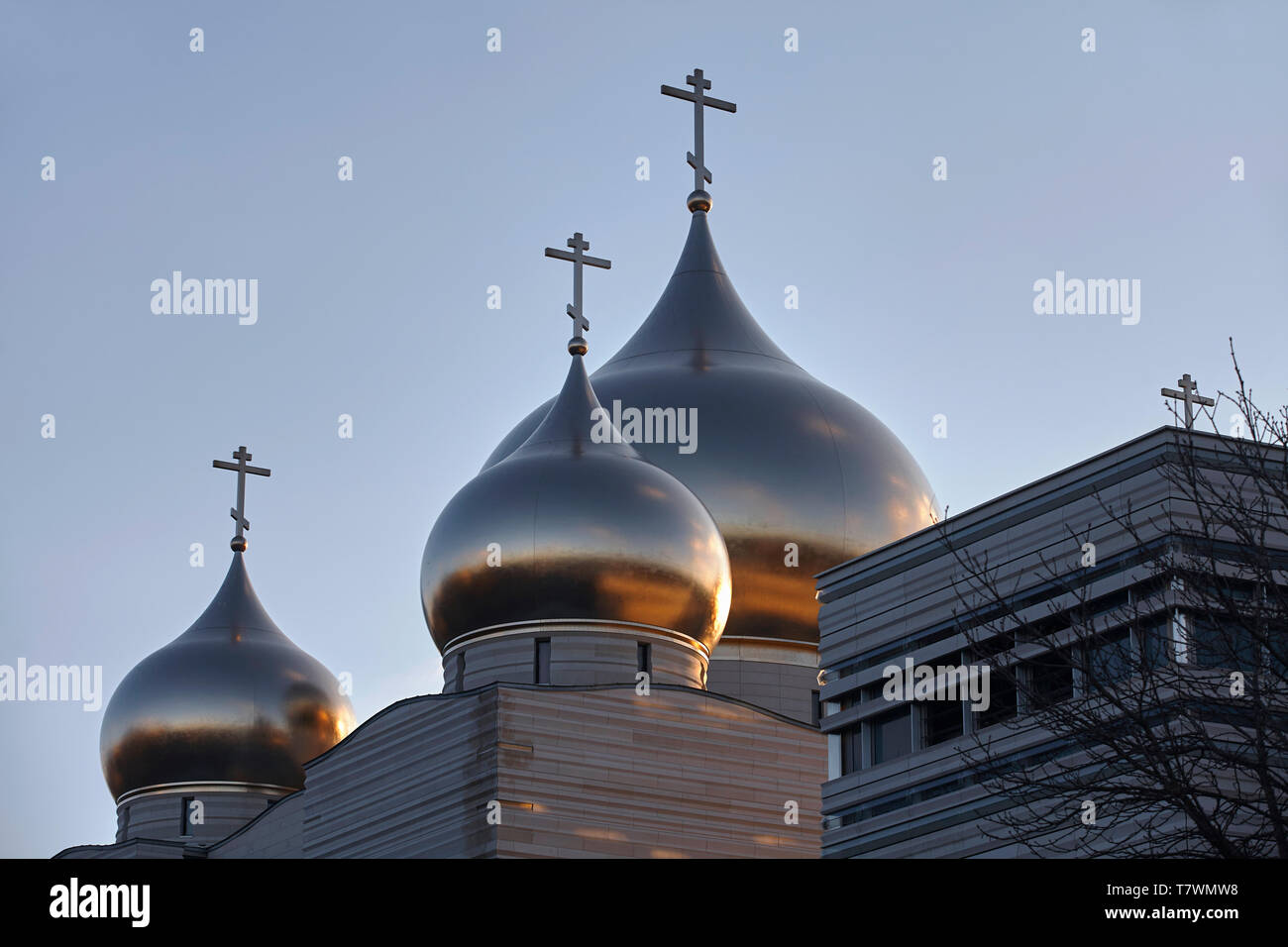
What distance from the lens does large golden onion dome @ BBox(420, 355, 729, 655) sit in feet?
101

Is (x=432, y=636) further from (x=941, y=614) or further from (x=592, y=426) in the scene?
(x=941, y=614)

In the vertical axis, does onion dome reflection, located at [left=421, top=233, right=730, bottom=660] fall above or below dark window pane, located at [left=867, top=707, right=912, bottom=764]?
above

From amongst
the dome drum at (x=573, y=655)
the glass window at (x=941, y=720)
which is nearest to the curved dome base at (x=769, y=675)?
the dome drum at (x=573, y=655)

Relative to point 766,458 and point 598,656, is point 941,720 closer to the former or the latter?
point 598,656

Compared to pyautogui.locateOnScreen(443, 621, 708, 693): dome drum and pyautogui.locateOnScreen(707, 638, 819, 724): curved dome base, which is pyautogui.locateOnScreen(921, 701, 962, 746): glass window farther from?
pyautogui.locateOnScreen(707, 638, 819, 724): curved dome base

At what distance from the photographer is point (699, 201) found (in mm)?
40156

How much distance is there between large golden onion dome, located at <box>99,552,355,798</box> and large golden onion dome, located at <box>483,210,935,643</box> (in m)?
5.23

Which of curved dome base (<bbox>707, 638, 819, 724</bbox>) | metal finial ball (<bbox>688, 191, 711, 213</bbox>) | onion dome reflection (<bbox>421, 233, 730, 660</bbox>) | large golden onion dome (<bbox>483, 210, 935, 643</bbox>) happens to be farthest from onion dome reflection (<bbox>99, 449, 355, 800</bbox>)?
metal finial ball (<bbox>688, 191, 711, 213</bbox>)

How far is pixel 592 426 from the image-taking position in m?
32.2

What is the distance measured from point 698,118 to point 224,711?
13.4m

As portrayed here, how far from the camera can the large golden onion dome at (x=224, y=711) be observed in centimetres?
3853

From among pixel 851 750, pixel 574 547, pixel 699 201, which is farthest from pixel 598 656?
pixel 699 201
